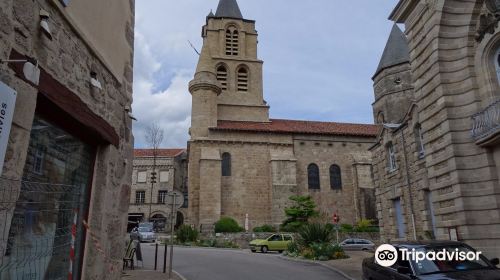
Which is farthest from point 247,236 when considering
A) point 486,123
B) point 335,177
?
point 486,123

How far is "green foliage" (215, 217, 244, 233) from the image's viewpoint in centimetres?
2936

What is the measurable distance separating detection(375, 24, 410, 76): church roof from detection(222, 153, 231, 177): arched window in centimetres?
1661

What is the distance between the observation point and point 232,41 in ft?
137

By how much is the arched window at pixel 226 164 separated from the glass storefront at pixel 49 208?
28.2 meters

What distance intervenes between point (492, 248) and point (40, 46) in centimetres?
984

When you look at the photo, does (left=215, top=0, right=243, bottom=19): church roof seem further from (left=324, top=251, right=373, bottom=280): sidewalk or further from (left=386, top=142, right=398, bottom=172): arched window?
(left=324, top=251, right=373, bottom=280): sidewalk

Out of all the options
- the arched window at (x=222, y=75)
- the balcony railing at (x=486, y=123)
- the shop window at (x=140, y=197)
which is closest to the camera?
the balcony railing at (x=486, y=123)

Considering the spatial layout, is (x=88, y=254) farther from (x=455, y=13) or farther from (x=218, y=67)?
(x=218, y=67)

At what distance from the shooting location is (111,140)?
18.9ft

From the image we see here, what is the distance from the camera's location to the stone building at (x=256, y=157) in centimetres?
3275

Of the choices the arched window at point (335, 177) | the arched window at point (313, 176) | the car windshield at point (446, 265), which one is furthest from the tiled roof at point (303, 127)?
the car windshield at point (446, 265)

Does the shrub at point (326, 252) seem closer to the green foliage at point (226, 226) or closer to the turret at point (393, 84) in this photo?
the green foliage at point (226, 226)

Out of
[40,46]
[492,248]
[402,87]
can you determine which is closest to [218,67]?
[402,87]

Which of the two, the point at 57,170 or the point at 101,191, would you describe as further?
the point at 101,191
